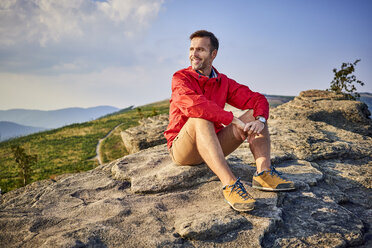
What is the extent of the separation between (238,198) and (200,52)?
2667mm

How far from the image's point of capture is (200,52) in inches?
182

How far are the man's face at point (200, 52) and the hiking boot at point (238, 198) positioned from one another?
2.27m

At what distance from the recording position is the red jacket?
389cm

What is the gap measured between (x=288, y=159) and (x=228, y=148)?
2439 mm

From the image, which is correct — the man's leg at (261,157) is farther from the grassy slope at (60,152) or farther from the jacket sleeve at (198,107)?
the grassy slope at (60,152)

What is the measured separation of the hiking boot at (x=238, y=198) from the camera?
338 centimetres

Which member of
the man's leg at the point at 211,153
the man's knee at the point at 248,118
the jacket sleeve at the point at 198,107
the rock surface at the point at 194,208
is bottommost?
the rock surface at the point at 194,208

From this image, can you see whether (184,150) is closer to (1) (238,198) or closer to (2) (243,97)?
(1) (238,198)

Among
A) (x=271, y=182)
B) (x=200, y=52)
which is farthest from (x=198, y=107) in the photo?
(x=271, y=182)

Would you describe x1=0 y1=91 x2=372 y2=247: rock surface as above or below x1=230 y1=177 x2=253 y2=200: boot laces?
below

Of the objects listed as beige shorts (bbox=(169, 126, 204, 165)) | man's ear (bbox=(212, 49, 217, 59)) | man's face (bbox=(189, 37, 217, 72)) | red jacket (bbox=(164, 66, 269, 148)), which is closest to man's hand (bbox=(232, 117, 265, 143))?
red jacket (bbox=(164, 66, 269, 148))

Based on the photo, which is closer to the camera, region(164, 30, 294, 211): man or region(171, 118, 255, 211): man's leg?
region(171, 118, 255, 211): man's leg

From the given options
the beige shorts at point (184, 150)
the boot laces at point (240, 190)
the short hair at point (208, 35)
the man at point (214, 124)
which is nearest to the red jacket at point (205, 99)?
the man at point (214, 124)

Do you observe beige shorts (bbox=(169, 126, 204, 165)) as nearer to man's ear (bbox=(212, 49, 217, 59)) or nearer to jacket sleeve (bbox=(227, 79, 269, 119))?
jacket sleeve (bbox=(227, 79, 269, 119))
